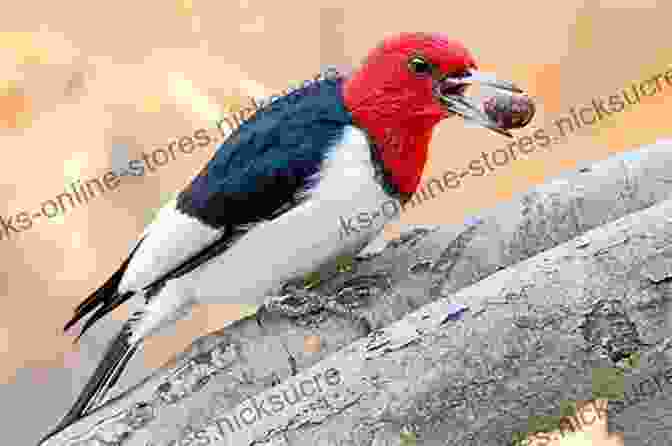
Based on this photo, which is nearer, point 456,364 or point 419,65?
point 456,364

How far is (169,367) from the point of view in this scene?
98 cm

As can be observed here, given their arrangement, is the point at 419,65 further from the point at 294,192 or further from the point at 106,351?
the point at 106,351

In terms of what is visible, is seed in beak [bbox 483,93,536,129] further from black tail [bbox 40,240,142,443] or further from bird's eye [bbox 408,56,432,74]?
black tail [bbox 40,240,142,443]

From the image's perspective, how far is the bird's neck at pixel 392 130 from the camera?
103 centimetres

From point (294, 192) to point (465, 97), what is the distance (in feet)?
0.64

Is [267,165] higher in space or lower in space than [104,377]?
higher

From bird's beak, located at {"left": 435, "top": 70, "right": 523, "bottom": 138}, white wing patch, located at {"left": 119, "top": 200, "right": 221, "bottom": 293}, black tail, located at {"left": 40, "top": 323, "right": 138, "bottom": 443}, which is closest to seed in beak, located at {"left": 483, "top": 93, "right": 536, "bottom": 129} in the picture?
bird's beak, located at {"left": 435, "top": 70, "right": 523, "bottom": 138}

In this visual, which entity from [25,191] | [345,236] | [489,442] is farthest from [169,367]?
[25,191]

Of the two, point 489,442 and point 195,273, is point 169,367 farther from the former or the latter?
point 489,442

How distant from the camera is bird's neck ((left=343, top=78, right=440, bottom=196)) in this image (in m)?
1.03

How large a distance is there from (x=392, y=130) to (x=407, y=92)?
4 centimetres

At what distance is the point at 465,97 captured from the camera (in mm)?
1014

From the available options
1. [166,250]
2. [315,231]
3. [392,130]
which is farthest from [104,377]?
[392,130]

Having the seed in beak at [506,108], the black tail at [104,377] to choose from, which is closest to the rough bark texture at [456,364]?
the black tail at [104,377]
